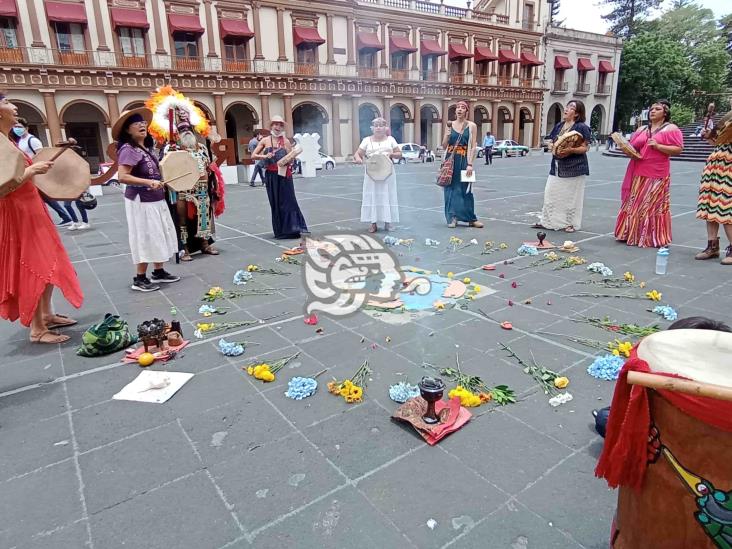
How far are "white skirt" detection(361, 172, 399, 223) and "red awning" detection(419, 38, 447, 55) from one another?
87.5ft

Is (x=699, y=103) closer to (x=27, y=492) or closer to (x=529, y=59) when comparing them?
(x=529, y=59)

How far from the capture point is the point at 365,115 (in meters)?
30.9

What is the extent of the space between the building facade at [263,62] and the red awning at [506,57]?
24cm

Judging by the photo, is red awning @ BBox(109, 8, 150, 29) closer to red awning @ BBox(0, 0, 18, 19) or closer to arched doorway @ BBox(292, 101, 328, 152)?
red awning @ BBox(0, 0, 18, 19)

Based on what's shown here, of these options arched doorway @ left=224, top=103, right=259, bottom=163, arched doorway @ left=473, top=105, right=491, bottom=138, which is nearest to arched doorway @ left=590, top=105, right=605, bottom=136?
arched doorway @ left=473, top=105, right=491, bottom=138

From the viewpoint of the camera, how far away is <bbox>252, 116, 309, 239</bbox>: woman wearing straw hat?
22.7 feet

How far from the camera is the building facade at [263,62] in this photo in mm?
21438

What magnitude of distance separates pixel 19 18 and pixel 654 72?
46460mm

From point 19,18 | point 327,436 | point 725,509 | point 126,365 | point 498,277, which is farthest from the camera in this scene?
point 19,18

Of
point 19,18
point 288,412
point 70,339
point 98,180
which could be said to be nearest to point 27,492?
point 288,412

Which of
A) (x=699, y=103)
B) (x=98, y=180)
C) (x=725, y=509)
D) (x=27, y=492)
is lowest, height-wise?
(x=27, y=492)

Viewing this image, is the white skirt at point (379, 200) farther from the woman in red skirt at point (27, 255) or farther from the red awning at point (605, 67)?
the red awning at point (605, 67)

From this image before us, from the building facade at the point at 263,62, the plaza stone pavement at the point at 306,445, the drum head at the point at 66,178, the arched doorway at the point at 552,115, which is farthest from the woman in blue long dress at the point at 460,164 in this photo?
the arched doorway at the point at 552,115

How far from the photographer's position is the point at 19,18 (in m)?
20.4
